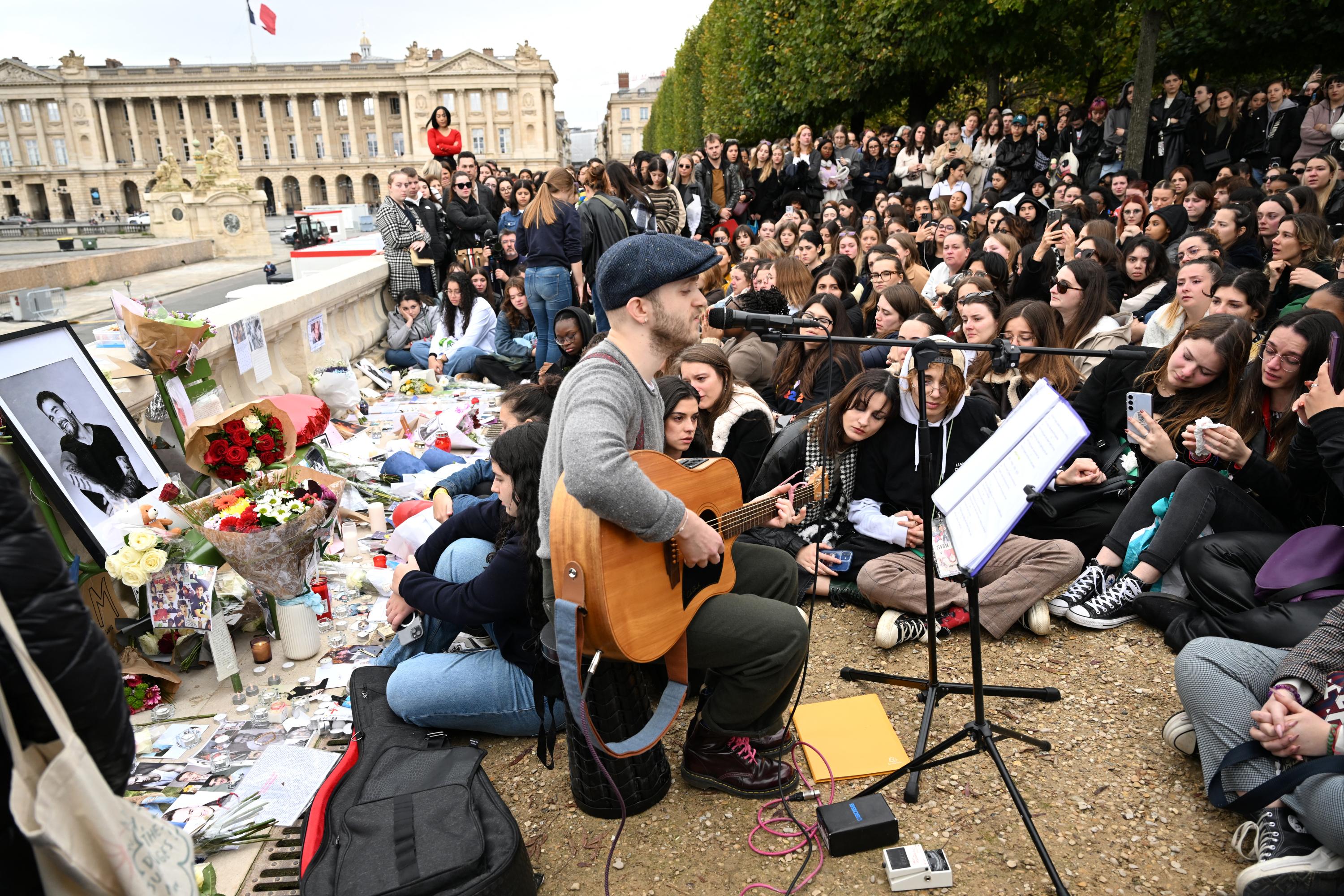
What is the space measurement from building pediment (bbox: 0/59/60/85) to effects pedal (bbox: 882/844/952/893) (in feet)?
343

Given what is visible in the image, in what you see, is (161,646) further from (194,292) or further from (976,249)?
(194,292)

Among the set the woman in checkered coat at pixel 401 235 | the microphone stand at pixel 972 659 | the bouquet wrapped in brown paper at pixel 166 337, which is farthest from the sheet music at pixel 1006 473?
the woman in checkered coat at pixel 401 235

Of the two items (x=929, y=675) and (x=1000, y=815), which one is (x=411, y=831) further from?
(x=929, y=675)

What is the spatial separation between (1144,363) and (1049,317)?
61cm

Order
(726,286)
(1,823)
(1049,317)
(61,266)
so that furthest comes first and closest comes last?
(61,266)
(726,286)
(1049,317)
(1,823)

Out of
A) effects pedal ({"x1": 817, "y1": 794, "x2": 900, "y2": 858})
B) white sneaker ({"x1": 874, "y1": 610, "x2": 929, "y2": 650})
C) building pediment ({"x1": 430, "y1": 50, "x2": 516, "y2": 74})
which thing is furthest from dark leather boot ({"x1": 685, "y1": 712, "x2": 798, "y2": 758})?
building pediment ({"x1": 430, "y1": 50, "x2": 516, "y2": 74})

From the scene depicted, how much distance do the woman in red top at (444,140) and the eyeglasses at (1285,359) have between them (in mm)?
10871

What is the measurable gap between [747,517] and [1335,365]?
8.22 ft

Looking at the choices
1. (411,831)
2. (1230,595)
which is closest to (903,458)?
(1230,595)

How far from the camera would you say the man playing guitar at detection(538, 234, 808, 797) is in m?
2.19

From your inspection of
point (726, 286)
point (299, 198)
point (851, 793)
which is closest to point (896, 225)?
point (726, 286)

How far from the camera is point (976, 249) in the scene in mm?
8227

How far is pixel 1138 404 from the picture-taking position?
4070 mm

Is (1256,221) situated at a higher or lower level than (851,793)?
higher
